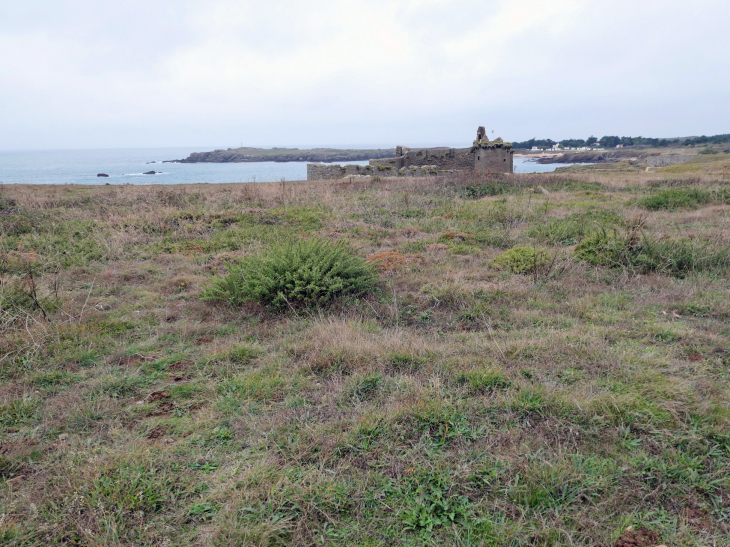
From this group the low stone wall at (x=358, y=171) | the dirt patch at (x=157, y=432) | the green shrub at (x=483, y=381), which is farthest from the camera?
the low stone wall at (x=358, y=171)

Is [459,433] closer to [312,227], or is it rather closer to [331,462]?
[331,462]

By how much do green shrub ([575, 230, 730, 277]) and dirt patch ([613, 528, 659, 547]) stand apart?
17.4 feet

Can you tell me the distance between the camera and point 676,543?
213 cm

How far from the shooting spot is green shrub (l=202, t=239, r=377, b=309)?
5457 millimetres

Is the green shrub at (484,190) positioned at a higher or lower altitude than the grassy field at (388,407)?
higher

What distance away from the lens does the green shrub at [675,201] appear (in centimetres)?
1284

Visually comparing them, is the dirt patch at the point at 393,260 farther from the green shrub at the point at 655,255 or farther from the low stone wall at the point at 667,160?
the low stone wall at the point at 667,160

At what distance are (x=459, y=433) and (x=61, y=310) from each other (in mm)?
5031

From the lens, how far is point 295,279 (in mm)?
5438

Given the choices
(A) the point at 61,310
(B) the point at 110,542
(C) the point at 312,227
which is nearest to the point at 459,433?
(B) the point at 110,542

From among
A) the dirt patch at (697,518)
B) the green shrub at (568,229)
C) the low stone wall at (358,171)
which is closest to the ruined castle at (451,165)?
the low stone wall at (358,171)

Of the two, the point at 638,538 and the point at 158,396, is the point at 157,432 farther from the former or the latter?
the point at 638,538

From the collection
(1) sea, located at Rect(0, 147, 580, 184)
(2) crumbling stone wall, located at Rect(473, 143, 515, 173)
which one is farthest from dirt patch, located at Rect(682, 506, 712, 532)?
(2) crumbling stone wall, located at Rect(473, 143, 515, 173)

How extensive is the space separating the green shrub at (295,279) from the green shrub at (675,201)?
11.2 meters
